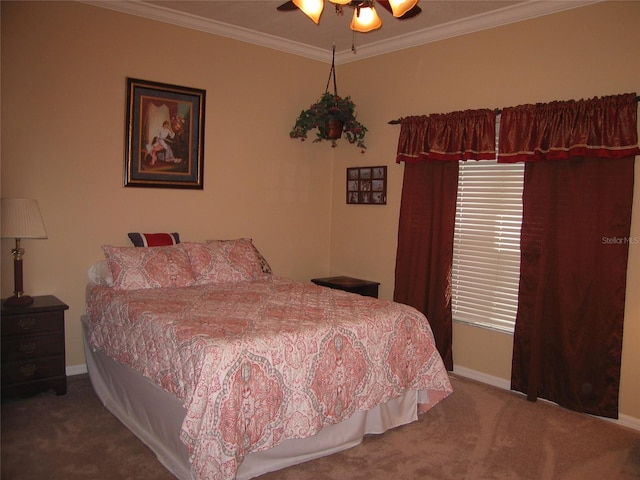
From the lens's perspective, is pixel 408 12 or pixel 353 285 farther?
pixel 353 285

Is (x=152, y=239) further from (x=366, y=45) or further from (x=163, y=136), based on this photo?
(x=366, y=45)

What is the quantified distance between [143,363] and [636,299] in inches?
114

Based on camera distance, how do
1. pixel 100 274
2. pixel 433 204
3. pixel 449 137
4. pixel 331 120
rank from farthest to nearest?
pixel 331 120 < pixel 433 204 < pixel 449 137 < pixel 100 274

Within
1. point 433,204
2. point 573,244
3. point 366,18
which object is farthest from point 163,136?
point 573,244

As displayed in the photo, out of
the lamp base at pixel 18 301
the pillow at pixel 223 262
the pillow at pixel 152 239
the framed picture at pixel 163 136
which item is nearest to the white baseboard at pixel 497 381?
the pillow at pixel 223 262

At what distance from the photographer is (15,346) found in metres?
3.11

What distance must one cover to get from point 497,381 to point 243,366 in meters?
2.36

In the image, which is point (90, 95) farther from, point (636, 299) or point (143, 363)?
point (636, 299)

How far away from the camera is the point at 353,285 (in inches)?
173

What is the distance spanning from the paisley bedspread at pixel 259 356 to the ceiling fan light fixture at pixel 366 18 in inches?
60.6

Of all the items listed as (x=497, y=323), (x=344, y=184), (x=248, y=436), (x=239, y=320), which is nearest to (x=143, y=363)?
(x=239, y=320)

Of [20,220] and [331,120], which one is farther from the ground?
[331,120]

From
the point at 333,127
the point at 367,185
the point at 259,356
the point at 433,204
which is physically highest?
the point at 333,127

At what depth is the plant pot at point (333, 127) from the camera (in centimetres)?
441
